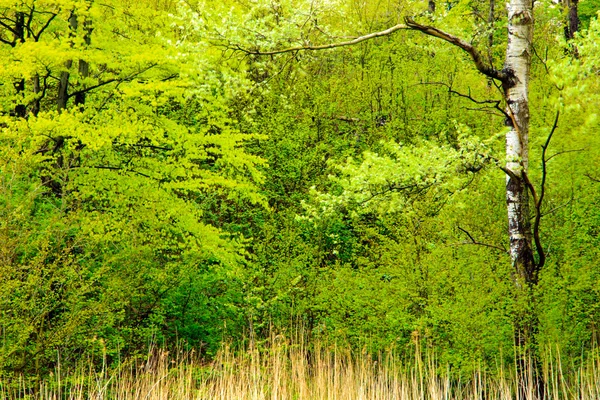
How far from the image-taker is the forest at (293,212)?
6676 millimetres

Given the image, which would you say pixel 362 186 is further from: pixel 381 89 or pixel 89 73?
pixel 381 89

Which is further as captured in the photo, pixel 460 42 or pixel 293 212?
pixel 293 212

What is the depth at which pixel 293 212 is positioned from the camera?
522 inches

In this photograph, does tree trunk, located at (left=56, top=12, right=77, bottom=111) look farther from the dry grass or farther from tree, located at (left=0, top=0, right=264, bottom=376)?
the dry grass

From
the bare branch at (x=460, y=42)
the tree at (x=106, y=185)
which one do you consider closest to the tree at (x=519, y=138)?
the bare branch at (x=460, y=42)

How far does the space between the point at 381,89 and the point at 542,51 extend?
11.7ft

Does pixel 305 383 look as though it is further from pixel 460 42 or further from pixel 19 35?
pixel 19 35

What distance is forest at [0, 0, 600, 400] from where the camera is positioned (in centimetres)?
668

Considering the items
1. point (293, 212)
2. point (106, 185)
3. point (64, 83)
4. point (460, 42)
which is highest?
point (64, 83)

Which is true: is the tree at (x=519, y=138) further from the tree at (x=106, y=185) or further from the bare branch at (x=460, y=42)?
the tree at (x=106, y=185)

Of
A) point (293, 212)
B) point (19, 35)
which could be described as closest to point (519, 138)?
point (293, 212)

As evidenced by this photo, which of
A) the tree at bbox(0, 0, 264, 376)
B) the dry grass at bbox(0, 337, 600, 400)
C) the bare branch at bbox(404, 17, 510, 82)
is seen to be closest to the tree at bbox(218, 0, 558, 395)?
the bare branch at bbox(404, 17, 510, 82)

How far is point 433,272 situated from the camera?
8922 mm

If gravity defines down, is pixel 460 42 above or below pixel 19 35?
below
